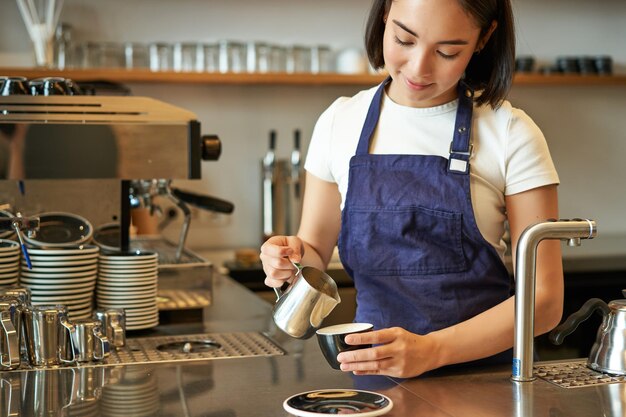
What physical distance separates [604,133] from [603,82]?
315 mm

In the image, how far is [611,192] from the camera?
4.45 m

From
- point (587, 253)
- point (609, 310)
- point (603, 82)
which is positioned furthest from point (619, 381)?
point (603, 82)

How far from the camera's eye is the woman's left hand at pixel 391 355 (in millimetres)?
1450

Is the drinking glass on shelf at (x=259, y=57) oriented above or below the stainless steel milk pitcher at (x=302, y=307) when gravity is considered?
above

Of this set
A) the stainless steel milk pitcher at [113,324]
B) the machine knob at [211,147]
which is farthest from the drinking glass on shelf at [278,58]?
the stainless steel milk pitcher at [113,324]

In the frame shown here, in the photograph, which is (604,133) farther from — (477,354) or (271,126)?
(477,354)

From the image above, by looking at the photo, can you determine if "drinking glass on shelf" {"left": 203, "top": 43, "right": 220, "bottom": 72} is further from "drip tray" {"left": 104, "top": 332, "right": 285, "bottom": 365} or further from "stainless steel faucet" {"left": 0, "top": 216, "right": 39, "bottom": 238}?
"stainless steel faucet" {"left": 0, "top": 216, "right": 39, "bottom": 238}

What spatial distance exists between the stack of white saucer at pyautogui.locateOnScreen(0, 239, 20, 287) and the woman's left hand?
835mm

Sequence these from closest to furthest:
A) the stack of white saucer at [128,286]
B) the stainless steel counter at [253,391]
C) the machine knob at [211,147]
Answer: the stainless steel counter at [253,391] < the stack of white saucer at [128,286] < the machine knob at [211,147]

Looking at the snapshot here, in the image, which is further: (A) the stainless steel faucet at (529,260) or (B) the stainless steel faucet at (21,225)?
(B) the stainless steel faucet at (21,225)

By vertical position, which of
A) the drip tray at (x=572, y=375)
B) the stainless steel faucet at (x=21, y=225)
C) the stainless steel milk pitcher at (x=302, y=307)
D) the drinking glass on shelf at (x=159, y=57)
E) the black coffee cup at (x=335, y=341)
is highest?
the drinking glass on shelf at (x=159, y=57)

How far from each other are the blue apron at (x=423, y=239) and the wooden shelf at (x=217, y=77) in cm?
203

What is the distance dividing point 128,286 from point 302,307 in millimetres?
726

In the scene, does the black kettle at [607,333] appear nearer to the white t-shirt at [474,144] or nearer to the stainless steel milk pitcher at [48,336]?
the white t-shirt at [474,144]
